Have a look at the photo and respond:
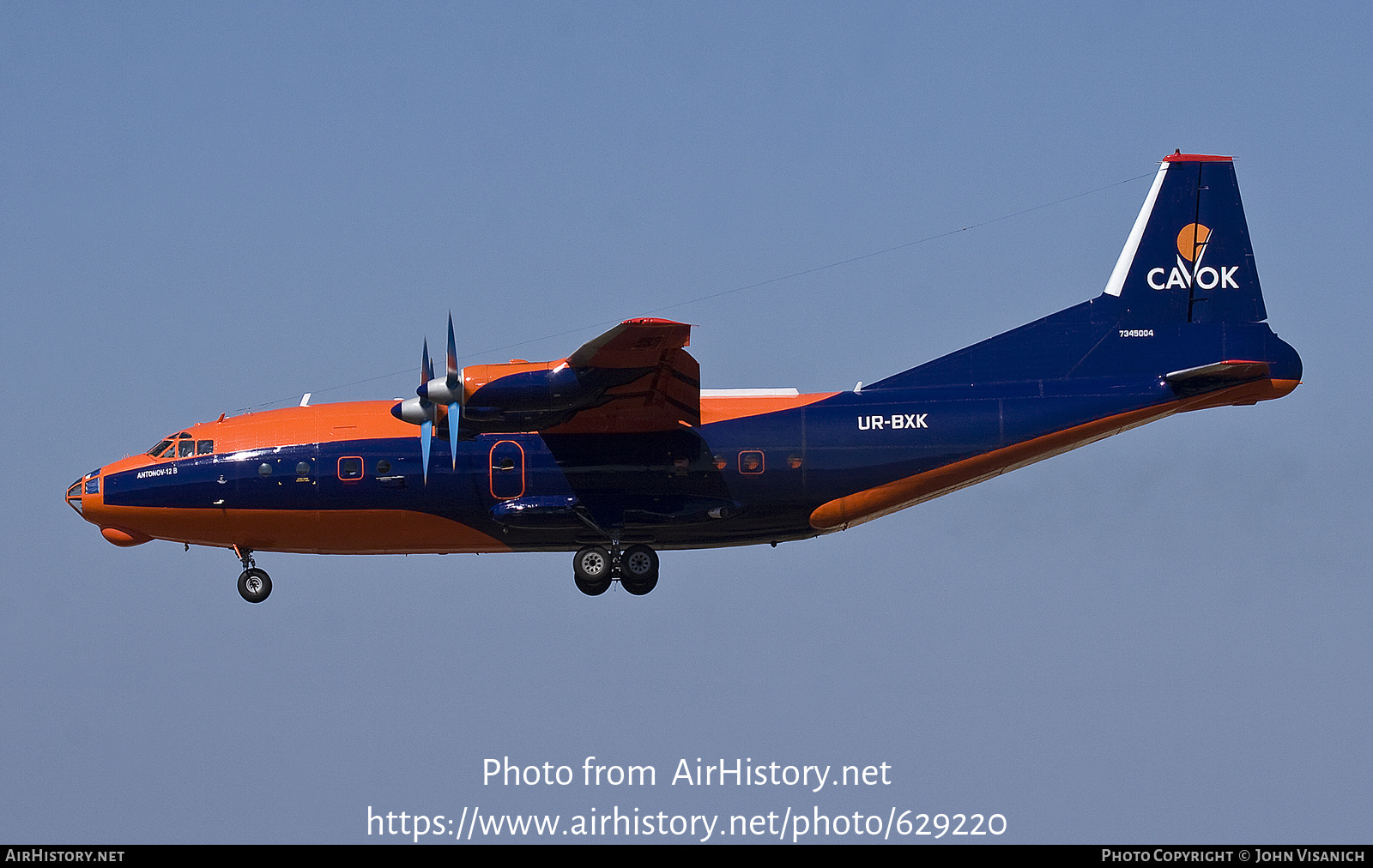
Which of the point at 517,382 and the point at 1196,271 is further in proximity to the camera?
the point at 1196,271

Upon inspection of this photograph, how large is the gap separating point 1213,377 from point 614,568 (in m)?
11.1

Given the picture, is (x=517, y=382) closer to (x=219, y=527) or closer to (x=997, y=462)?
(x=219, y=527)

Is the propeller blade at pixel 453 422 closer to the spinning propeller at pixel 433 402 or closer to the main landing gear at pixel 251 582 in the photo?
the spinning propeller at pixel 433 402

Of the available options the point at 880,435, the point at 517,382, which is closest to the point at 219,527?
the point at 517,382

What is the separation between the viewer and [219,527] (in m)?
34.4

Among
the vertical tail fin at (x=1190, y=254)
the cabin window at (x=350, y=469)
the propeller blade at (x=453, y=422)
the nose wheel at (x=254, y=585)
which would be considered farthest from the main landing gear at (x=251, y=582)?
the vertical tail fin at (x=1190, y=254)

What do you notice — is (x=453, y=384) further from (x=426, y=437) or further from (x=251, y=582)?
(x=251, y=582)

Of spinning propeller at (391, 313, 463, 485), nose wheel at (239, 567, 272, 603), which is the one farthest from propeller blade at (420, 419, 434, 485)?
nose wheel at (239, 567, 272, 603)

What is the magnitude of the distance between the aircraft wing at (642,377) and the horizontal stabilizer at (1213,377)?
336 inches

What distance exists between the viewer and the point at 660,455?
111 feet

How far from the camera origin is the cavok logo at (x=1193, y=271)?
35.5 m

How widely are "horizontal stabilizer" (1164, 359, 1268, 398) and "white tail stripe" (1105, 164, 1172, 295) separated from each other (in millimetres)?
2202

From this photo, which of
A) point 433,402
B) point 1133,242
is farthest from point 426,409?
point 1133,242

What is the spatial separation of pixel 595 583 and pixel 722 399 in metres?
3.92
